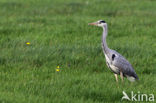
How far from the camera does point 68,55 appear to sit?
928 cm

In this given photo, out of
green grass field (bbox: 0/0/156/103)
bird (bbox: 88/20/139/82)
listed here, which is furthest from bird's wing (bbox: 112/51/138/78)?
green grass field (bbox: 0/0/156/103)

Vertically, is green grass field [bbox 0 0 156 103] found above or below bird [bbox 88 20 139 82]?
below

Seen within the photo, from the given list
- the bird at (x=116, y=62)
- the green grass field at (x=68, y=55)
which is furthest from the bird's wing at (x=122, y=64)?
the green grass field at (x=68, y=55)

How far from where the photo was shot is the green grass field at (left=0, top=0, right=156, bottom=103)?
6.67 meters

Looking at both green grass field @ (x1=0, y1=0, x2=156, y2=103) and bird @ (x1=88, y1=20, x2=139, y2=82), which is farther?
bird @ (x1=88, y1=20, x2=139, y2=82)

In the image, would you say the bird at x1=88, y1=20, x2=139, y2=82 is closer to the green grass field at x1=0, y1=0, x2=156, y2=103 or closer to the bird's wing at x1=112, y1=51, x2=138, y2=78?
the bird's wing at x1=112, y1=51, x2=138, y2=78

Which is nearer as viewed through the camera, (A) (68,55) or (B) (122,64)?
(B) (122,64)

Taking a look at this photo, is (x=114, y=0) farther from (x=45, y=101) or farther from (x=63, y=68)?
(x=45, y=101)

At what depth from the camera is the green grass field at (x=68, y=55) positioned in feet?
21.9

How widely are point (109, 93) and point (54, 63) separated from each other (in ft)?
8.40

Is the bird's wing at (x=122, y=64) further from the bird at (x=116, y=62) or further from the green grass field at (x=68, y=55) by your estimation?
the green grass field at (x=68, y=55)

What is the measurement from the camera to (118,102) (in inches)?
252

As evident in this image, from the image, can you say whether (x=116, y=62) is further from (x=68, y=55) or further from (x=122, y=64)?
(x=68, y=55)

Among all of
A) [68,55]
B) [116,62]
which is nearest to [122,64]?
[116,62]
